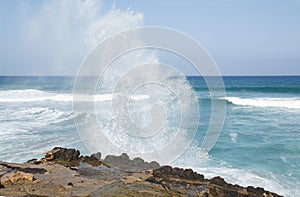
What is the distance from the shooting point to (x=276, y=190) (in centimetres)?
759

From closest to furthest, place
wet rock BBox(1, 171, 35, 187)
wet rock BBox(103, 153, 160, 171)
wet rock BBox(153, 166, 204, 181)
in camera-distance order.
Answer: wet rock BBox(1, 171, 35, 187) < wet rock BBox(153, 166, 204, 181) < wet rock BBox(103, 153, 160, 171)

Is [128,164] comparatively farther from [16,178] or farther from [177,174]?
[16,178]

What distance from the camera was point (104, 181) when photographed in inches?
194

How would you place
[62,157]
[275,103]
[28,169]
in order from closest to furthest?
1. [28,169]
2. [62,157]
3. [275,103]

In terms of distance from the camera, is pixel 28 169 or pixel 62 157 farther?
pixel 62 157

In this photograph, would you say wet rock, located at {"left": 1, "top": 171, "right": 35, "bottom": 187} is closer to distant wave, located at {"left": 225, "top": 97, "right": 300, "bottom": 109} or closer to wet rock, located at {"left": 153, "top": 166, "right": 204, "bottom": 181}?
wet rock, located at {"left": 153, "top": 166, "right": 204, "bottom": 181}

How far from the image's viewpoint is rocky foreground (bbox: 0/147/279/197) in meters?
4.40

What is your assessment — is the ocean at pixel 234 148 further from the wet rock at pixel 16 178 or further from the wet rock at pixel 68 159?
the wet rock at pixel 16 178

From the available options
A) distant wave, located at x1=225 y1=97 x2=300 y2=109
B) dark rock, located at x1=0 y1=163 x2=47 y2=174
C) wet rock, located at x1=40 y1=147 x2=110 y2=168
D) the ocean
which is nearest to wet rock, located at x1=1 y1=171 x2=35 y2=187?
dark rock, located at x1=0 y1=163 x2=47 y2=174

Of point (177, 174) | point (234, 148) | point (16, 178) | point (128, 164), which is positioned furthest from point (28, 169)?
point (234, 148)

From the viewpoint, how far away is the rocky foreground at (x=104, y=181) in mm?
4398

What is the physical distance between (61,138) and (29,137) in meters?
1.20

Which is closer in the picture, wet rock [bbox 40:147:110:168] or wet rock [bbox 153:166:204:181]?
wet rock [bbox 153:166:204:181]

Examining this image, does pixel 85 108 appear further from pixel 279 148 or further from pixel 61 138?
pixel 279 148
